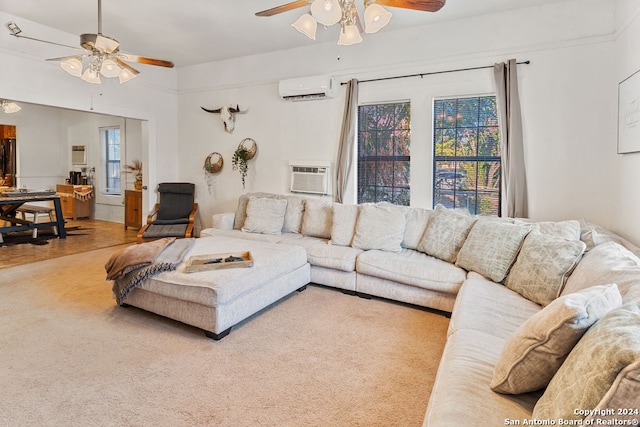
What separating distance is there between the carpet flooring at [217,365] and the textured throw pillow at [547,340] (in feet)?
2.36

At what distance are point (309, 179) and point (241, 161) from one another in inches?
46.3

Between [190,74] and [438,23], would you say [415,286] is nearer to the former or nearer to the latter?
[438,23]

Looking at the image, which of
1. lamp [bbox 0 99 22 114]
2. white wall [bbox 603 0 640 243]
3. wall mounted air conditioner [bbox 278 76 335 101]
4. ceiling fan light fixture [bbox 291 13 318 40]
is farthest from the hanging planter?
lamp [bbox 0 99 22 114]

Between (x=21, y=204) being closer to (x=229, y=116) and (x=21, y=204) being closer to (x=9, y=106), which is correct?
(x=9, y=106)

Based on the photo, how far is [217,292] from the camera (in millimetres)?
2564

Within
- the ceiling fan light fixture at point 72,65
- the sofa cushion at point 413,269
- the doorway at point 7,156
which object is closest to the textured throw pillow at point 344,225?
the sofa cushion at point 413,269

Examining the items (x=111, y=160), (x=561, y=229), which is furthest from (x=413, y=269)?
(x=111, y=160)

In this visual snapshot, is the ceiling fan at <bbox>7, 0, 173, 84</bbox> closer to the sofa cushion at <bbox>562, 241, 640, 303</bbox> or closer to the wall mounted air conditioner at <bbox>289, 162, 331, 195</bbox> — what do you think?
the wall mounted air conditioner at <bbox>289, 162, 331, 195</bbox>

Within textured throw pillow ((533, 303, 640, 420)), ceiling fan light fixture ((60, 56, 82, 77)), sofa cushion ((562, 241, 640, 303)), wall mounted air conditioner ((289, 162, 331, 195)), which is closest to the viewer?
textured throw pillow ((533, 303, 640, 420))

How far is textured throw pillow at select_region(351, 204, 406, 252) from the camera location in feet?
12.1

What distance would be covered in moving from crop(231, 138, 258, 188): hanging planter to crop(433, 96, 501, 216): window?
258cm

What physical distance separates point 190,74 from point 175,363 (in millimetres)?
4966

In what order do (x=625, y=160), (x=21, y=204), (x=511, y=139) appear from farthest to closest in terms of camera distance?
(x=21, y=204)
(x=511, y=139)
(x=625, y=160)

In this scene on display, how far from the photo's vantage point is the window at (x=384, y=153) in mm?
4387
